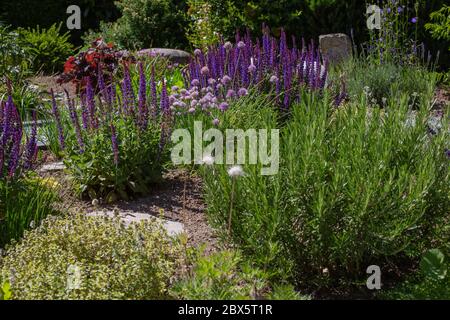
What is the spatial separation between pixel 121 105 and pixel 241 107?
0.88 meters

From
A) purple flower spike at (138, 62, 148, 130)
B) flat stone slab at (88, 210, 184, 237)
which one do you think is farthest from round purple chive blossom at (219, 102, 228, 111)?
flat stone slab at (88, 210, 184, 237)

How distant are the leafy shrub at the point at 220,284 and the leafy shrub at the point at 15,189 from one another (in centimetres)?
126

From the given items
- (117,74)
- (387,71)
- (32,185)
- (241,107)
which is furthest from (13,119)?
(387,71)

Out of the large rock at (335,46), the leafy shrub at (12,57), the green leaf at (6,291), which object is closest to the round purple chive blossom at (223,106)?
the green leaf at (6,291)

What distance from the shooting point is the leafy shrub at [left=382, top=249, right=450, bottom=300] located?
11.7 ft

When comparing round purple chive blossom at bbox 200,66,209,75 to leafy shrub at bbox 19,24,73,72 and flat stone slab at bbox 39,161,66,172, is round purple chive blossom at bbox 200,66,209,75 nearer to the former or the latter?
flat stone slab at bbox 39,161,66,172

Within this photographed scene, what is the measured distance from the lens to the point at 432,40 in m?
9.84

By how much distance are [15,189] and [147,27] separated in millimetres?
6365

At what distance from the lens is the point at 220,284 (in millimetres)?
3316

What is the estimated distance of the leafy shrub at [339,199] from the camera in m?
3.56

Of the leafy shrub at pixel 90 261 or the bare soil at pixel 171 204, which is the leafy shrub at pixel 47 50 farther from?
the leafy shrub at pixel 90 261

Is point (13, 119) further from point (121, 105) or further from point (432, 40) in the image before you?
point (432, 40)

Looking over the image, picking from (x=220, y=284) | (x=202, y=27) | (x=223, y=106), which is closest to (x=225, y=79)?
(x=223, y=106)

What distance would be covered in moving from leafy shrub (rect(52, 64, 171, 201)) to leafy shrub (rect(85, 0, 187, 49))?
5155mm
